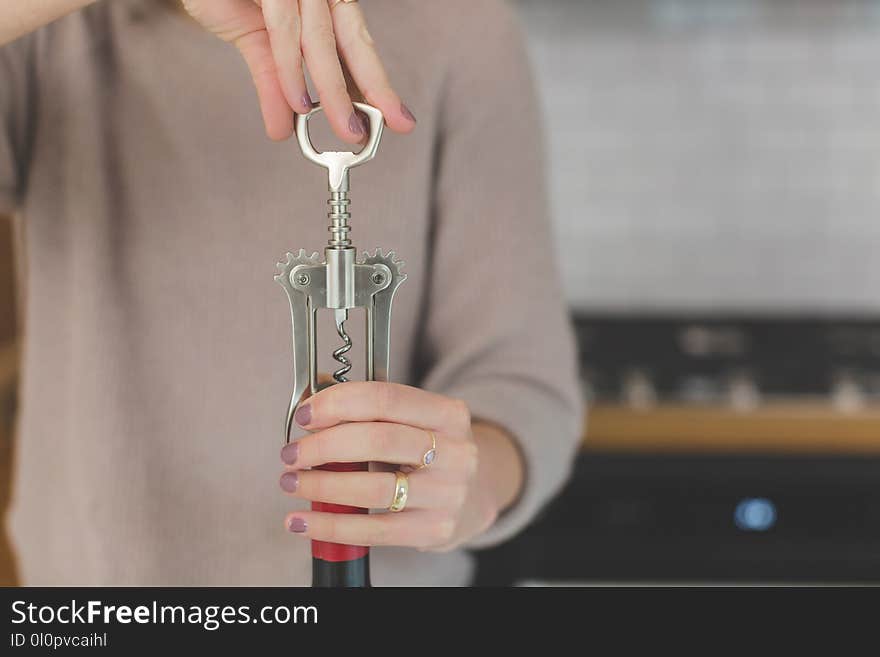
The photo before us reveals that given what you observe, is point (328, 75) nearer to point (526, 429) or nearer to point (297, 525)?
point (297, 525)

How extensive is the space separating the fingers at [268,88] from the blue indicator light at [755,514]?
0.88m

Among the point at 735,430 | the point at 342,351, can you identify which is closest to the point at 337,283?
the point at 342,351

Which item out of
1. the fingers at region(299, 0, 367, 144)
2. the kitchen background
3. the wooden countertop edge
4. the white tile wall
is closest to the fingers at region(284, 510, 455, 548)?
the fingers at region(299, 0, 367, 144)

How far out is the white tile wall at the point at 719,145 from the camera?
1396 millimetres

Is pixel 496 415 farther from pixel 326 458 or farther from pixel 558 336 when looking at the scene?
pixel 326 458

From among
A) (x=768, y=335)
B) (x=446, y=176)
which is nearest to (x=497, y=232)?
(x=446, y=176)

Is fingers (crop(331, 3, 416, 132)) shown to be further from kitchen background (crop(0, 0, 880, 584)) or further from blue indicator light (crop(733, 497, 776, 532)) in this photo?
kitchen background (crop(0, 0, 880, 584))

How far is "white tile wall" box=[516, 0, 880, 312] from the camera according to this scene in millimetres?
1396

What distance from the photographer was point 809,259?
1426mm

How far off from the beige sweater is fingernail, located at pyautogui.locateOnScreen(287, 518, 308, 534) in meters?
0.10

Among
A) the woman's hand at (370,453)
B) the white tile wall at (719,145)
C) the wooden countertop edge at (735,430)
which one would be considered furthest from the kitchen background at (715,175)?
the woman's hand at (370,453)

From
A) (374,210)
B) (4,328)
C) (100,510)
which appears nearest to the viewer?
(374,210)

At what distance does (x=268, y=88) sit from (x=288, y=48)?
0.05ft
